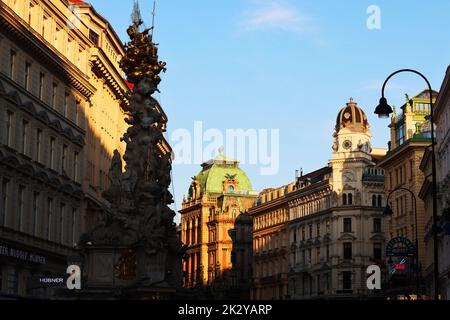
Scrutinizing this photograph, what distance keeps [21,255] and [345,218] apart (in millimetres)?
78698

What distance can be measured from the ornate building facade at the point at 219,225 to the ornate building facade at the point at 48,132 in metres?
93.1

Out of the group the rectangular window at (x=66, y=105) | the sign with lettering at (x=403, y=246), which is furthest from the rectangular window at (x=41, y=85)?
the sign with lettering at (x=403, y=246)

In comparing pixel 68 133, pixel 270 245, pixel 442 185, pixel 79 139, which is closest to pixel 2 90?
pixel 68 133

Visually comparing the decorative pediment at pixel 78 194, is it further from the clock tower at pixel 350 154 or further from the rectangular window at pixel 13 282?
the clock tower at pixel 350 154

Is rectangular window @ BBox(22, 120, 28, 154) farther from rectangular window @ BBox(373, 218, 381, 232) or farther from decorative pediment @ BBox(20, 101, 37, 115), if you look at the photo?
rectangular window @ BBox(373, 218, 381, 232)

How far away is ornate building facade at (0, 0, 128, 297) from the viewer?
5834cm

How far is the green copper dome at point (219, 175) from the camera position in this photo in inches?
7347

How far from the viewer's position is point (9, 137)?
192 ft

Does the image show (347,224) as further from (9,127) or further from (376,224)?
(9,127)

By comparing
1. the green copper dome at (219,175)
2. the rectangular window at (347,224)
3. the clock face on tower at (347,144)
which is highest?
the green copper dome at (219,175)

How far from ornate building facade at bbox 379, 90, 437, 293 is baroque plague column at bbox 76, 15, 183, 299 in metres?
58.0

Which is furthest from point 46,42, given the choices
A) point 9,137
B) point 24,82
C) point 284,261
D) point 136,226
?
point 284,261

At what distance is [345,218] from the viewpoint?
5217 inches

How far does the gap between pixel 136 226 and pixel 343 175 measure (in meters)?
98.1
